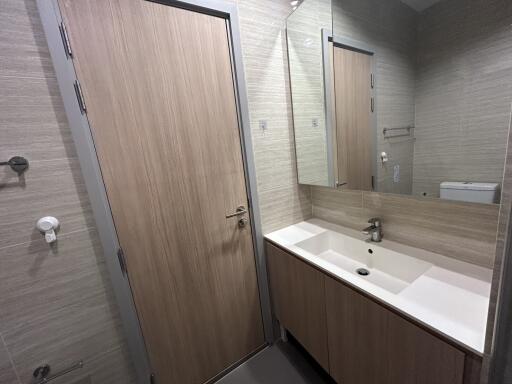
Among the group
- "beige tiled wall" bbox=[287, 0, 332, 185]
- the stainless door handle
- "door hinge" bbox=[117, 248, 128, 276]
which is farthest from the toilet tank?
"door hinge" bbox=[117, 248, 128, 276]

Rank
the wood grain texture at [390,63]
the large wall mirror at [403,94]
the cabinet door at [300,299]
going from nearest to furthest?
1. the large wall mirror at [403,94]
2. the wood grain texture at [390,63]
3. the cabinet door at [300,299]

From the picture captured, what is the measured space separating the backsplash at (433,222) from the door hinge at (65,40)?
155 cm

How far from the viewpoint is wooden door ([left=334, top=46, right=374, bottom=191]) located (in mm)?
1168

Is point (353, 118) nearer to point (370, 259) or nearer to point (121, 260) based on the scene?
point (370, 259)

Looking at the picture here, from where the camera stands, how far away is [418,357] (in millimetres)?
707

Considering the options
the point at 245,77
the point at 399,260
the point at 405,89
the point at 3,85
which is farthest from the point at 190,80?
the point at 399,260

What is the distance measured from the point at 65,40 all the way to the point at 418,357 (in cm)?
170

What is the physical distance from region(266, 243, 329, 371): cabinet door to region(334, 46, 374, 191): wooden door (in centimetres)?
60

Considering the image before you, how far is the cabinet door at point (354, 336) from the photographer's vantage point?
2.76 ft

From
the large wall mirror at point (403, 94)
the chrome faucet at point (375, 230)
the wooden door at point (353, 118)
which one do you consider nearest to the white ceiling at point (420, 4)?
the large wall mirror at point (403, 94)

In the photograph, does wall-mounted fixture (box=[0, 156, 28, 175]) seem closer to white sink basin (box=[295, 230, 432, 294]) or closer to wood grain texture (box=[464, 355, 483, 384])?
white sink basin (box=[295, 230, 432, 294])

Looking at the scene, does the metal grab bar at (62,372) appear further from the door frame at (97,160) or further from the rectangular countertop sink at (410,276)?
the rectangular countertop sink at (410,276)

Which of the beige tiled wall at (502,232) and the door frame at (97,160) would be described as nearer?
the beige tiled wall at (502,232)

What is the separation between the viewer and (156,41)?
1.01 meters
